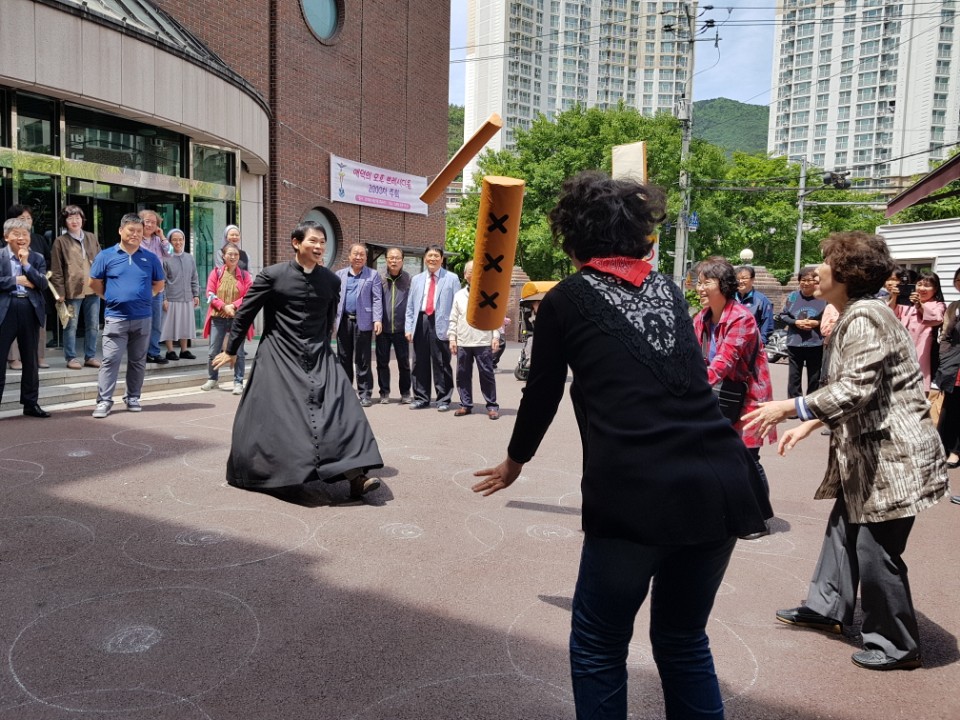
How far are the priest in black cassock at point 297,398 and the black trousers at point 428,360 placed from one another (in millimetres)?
4115

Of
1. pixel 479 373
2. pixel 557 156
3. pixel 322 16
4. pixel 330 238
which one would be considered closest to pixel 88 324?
pixel 479 373

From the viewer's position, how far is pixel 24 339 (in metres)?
7.82

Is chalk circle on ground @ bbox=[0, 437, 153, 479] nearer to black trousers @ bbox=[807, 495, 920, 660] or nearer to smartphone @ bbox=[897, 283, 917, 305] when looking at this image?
black trousers @ bbox=[807, 495, 920, 660]

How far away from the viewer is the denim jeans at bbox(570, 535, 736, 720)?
204 centimetres

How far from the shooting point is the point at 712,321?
Answer: 5.23 metres

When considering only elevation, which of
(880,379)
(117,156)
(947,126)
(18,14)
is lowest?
(880,379)

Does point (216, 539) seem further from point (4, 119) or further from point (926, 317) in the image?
point (4, 119)

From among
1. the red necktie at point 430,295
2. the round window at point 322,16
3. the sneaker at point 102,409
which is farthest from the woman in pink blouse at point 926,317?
the round window at point 322,16

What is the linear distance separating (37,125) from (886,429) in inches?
466

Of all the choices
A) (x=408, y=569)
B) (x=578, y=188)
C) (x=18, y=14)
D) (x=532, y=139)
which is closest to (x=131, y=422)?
(x=408, y=569)

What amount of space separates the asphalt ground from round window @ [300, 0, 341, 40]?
15.3 metres

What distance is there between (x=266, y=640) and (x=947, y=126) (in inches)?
4677

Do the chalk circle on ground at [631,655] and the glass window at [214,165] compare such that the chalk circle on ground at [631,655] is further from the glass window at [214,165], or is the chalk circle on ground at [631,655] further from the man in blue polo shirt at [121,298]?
the glass window at [214,165]

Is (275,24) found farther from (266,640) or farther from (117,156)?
(266,640)
